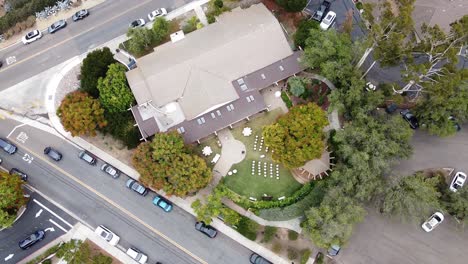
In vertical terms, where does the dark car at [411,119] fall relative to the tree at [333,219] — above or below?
above

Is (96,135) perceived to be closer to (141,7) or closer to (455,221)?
(141,7)

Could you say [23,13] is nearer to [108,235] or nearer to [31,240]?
[31,240]

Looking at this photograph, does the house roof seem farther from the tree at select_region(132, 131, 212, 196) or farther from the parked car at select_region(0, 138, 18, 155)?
the parked car at select_region(0, 138, 18, 155)

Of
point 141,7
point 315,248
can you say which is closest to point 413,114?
point 315,248

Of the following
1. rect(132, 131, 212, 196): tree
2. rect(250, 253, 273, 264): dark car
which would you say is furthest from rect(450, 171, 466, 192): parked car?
rect(132, 131, 212, 196): tree

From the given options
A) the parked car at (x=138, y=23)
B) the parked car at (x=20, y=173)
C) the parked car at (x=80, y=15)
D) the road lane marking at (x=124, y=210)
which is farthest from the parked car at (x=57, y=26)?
the parked car at (x=20, y=173)

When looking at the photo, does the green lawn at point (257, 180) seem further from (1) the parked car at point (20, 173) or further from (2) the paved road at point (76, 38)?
(1) the parked car at point (20, 173)

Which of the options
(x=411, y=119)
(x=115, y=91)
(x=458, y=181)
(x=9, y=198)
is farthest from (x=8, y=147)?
(x=458, y=181)
